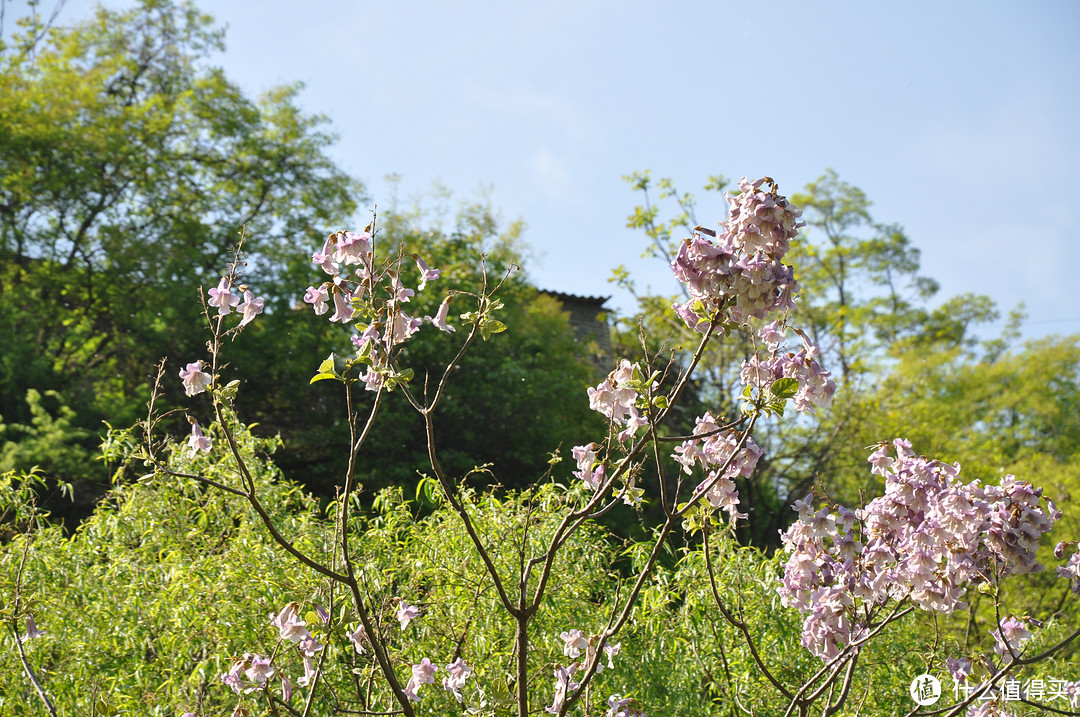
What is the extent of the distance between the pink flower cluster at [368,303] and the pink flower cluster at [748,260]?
0.43 metres

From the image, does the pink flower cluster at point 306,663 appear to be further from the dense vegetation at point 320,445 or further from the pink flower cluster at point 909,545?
the pink flower cluster at point 909,545

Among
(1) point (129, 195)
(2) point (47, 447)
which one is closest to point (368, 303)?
(2) point (47, 447)

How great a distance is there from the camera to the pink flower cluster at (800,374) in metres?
1.39

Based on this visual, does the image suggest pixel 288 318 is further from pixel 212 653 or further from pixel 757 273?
pixel 757 273

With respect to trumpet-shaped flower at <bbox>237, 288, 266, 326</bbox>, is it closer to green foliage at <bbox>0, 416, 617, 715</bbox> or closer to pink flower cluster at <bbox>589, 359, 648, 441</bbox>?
pink flower cluster at <bbox>589, 359, 648, 441</bbox>

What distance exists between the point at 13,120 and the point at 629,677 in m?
8.32

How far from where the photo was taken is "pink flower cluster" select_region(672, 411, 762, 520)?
1.54 metres

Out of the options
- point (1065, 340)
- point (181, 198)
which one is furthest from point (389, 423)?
point (1065, 340)

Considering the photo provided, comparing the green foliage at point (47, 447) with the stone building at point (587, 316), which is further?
the stone building at point (587, 316)
